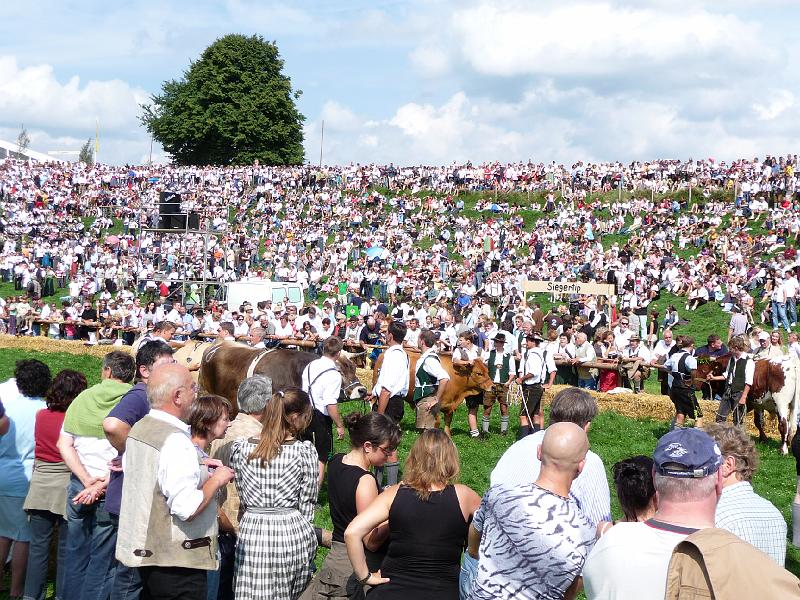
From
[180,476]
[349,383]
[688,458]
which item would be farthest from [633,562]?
[349,383]

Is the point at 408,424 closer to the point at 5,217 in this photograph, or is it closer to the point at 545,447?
the point at 545,447

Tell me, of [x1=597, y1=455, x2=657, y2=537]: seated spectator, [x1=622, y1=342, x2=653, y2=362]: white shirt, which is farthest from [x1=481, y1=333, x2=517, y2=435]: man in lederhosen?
[x1=597, y1=455, x2=657, y2=537]: seated spectator

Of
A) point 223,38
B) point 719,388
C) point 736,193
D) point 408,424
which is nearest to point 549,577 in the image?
point 408,424

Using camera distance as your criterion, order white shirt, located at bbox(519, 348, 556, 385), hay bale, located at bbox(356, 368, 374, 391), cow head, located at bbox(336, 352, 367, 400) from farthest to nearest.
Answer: hay bale, located at bbox(356, 368, 374, 391) < white shirt, located at bbox(519, 348, 556, 385) < cow head, located at bbox(336, 352, 367, 400)

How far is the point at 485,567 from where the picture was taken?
385 centimetres

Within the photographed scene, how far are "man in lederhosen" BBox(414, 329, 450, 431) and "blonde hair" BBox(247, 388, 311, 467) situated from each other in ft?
17.7

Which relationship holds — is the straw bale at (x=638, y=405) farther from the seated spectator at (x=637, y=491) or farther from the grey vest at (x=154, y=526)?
the seated spectator at (x=637, y=491)

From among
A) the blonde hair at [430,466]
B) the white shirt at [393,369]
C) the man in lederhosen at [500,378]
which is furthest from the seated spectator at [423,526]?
the man in lederhosen at [500,378]

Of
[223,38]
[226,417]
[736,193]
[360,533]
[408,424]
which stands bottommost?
[408,424]

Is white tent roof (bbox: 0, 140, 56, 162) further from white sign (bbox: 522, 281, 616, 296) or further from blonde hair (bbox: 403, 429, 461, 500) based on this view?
blonde hair (bbox: 403, 429, 461, 500)

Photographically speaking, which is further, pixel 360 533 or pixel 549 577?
pixel 360 533

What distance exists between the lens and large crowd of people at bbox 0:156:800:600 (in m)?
3.74

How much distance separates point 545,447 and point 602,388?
47.1 ft

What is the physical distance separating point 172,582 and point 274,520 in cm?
66
